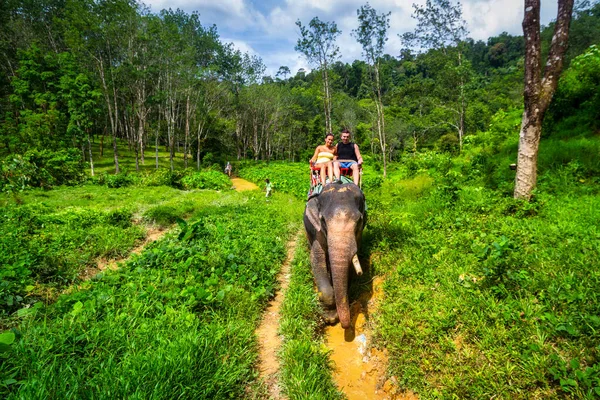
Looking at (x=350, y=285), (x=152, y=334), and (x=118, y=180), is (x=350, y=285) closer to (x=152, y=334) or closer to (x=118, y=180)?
(x=152, y=334)

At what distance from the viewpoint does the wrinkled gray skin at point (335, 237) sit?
405cm

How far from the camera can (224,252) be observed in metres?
6.24

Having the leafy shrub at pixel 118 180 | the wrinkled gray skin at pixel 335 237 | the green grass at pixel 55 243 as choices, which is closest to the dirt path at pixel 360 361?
the wrinkled gray skin at pixel 335 237

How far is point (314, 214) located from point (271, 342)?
2266 mm

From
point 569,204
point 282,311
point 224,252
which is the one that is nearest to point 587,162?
point 569,204

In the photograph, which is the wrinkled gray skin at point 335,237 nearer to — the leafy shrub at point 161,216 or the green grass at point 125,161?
the leafy shrub at point 161,216

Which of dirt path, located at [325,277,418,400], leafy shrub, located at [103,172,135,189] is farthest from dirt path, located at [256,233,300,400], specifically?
leafy shrub, located at [103,172,135,189]

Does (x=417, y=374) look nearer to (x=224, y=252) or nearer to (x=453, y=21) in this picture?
(x=224, y=252)

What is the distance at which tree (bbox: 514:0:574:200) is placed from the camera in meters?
5.27

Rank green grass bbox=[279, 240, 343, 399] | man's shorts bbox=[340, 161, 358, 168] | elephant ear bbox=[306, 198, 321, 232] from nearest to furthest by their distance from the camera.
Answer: green grass bbox=[279, 240, 343, 399]
elephant ear bbox=[306, 198, 321, 232]
man's shorts bbox=[340, 161, 358, 168]

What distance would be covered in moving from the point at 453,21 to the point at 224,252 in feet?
94.1

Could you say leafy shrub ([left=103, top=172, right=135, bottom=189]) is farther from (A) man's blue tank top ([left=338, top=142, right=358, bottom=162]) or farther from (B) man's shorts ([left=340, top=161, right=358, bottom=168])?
(B) man's shorts ([left=340, top=161, right=358, bottom=168])

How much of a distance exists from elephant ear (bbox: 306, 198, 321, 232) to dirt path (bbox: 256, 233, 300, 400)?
162cm

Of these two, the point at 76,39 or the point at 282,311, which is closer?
the point at 282,311
